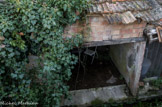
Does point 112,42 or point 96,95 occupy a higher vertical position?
point 112,42

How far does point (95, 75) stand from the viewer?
272 inches

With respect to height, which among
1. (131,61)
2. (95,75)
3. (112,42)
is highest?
(112,42)

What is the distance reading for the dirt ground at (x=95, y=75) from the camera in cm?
645

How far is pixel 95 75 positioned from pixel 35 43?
3868mm

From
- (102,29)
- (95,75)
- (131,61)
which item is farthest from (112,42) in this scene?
(95,75)

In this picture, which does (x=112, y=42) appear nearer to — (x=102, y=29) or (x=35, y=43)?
(x=102, y=29)

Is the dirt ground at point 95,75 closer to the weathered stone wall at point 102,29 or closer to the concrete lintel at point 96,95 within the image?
the concrete lintel at point 96,95

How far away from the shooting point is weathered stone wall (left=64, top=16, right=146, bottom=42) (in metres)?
3.91

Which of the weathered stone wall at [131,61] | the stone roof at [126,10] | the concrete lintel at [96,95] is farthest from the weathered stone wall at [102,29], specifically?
the concrete lintel at [96,95]

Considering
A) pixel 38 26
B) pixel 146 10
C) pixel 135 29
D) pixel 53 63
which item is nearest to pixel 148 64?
pixel 135 29

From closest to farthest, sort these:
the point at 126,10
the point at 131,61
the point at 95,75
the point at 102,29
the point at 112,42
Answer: the point at 126,10 < the point at 102,29 < the point at 112,42 < the point at 131,61 < the point at 95,75

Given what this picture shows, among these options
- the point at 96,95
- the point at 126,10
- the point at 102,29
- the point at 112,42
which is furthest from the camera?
the point at 96,95

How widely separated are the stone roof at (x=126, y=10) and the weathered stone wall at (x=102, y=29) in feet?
0.77

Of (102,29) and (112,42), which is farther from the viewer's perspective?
(112,42)
